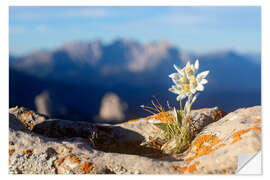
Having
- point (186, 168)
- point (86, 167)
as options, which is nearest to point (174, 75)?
point (186, 168)

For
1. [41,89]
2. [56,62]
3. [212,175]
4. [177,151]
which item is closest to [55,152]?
[177,151]

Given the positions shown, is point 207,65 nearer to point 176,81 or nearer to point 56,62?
point 176,81

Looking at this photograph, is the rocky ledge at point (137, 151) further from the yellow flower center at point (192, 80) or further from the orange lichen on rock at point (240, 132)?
the yellow flower center at point (192, 80)

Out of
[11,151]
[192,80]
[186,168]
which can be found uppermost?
[192,80]

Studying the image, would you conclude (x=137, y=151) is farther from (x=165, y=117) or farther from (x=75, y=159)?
(x=75, y=159)

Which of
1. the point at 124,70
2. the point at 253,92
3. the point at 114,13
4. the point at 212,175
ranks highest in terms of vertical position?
the point at 114,13

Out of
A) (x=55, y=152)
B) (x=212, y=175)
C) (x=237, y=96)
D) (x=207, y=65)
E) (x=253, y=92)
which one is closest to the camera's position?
(x=212, y=175)

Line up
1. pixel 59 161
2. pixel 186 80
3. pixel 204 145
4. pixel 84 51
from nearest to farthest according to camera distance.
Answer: pixel 59 161
pixel 204 145
pixel 186 80
pixel 84 51
